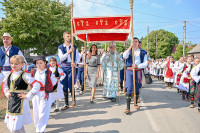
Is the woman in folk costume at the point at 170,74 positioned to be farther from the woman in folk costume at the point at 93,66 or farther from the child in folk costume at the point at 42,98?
the child in folk costume at the point at 42,98

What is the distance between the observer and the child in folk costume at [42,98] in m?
3.34

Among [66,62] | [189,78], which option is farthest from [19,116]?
[189,78]

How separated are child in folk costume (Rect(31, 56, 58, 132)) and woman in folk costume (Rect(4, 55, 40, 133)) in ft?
1.07

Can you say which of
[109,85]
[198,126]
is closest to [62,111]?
[109,85]

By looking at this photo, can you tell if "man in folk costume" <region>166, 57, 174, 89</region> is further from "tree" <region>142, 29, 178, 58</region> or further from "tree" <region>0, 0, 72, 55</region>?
"tree" <region>142, 29, 178, 58</region>

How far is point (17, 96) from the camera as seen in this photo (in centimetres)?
299

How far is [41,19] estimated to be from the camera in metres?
19.6

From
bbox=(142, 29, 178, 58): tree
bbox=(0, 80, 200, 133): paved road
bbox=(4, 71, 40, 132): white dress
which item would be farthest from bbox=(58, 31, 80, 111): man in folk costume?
bbox=(142, 29, 178, 58): tree

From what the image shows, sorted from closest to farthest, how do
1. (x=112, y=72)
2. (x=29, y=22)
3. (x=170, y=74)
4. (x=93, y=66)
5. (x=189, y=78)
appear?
(x=189, y=78), (x=112, y=72), (x=93, y=66), (x=170, y=74), (x=29, y=22)

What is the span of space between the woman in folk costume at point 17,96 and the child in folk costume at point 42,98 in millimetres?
326

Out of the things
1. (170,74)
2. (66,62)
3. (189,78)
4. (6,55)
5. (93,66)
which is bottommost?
(170,74)

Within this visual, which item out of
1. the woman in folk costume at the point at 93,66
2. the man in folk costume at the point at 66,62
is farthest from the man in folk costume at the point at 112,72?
the man in folk costume at the point at 66,62

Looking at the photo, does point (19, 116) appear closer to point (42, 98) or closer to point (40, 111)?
point (40, 111)

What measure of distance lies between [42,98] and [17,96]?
56cm
